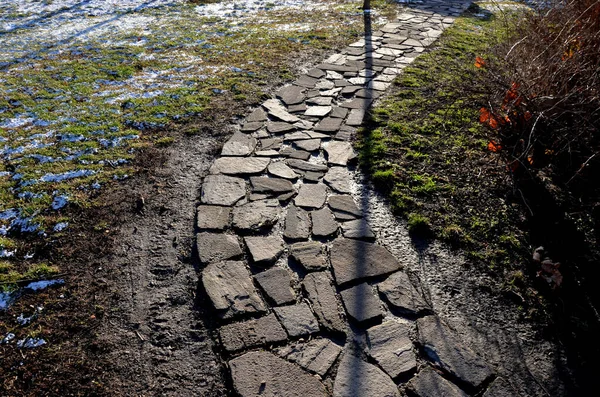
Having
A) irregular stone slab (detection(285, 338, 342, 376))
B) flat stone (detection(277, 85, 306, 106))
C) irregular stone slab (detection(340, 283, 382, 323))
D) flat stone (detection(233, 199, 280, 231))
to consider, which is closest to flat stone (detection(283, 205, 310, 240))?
flat stone (detection(233, 199, 280, 231))

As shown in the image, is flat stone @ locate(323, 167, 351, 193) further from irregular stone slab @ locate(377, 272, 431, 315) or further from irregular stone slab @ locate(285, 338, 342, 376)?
irregular stone slab @ locate(285, 338, 342, 376)

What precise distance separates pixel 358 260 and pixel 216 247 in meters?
1.03

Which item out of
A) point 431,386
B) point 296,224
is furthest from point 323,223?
point 431,386

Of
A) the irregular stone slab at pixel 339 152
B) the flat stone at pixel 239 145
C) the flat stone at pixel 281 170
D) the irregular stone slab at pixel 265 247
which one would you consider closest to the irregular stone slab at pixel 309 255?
the irregular stone slab at pixel 265 247

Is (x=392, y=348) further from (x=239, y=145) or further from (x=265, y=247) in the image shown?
(x=239, y=145)

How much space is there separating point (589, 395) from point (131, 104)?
512 cm

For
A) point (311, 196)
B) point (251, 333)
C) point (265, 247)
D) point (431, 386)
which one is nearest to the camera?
point (431, 386)

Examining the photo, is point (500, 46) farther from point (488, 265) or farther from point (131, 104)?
point (131, 104)

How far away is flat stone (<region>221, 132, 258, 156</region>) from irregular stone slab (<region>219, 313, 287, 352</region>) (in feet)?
6.80

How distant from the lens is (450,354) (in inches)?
95.0

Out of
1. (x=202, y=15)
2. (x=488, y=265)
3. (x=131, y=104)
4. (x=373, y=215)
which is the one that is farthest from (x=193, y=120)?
(x=202, y=15)

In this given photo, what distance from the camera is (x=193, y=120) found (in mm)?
4941

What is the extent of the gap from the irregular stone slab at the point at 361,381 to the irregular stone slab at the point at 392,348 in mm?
60

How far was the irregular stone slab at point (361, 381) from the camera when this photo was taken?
2.23 m
